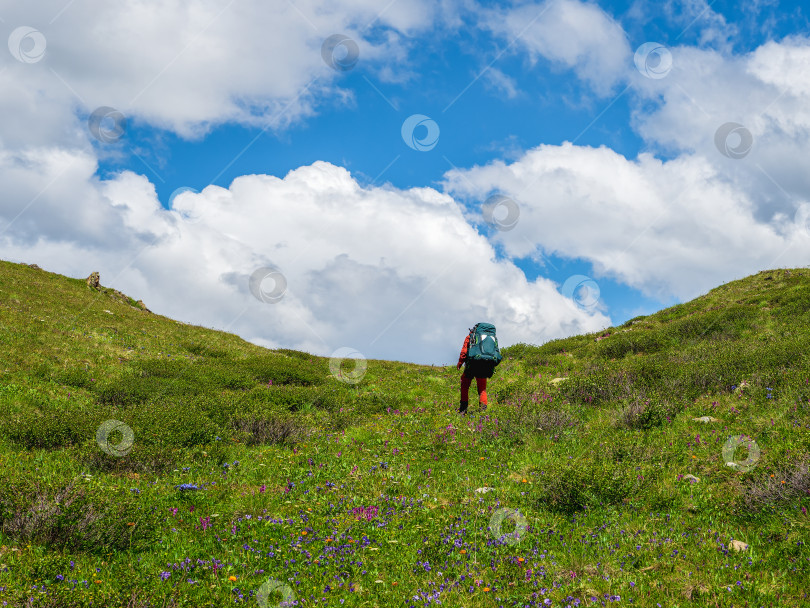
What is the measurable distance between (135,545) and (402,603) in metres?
3.15

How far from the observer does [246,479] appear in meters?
8.17

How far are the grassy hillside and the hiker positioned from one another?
2.98ft

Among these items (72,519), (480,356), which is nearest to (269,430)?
(72,519)

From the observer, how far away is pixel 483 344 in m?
13.2

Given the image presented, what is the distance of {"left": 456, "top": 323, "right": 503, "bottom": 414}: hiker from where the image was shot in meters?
13.2

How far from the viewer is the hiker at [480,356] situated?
13164 mm

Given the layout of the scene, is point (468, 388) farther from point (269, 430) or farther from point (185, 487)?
point (185, 487)

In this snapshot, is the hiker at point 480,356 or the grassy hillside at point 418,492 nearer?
the grassy hillside at point 418,492

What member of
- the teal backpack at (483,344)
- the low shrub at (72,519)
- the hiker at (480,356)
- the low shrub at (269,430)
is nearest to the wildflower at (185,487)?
the low shrub at (72,519)

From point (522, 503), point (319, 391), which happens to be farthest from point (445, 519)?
point (319, 391)

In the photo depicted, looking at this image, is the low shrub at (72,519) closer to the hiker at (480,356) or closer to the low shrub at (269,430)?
the low shrub at (269,430)

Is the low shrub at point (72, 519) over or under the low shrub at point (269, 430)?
under

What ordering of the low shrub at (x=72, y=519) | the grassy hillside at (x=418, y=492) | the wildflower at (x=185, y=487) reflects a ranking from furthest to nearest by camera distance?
the wildflower at (x=185, y=487)
the low shrub at (x=72, y=519)
the grassy hillside at (x=418, y=492)

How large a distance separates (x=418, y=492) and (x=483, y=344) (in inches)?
238
